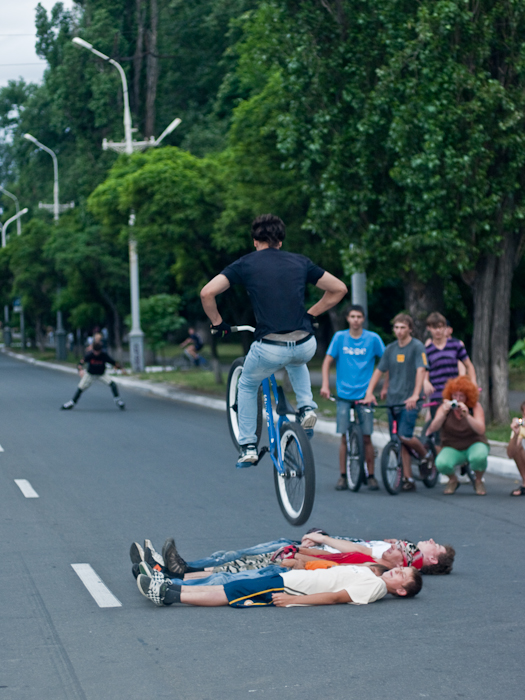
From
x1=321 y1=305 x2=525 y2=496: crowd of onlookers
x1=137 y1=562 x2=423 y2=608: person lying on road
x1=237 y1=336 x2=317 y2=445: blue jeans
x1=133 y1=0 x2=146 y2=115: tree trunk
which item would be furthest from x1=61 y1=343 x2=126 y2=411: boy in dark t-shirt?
x1=133 y1=0 x2=146 y2=115: tree trunk

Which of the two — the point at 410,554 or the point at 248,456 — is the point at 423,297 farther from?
the point at 410,554

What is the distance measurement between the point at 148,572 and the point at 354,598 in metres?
1.35

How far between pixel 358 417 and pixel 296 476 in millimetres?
4251

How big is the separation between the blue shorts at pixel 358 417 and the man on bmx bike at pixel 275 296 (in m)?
4.29

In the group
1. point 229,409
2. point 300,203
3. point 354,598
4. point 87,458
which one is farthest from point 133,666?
point 300,203

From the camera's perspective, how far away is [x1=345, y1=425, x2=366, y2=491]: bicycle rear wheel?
11.3m

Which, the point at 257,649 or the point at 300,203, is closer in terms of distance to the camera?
the point at 257,649

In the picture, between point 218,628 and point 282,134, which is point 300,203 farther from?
point 218,628

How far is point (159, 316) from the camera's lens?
121 feet

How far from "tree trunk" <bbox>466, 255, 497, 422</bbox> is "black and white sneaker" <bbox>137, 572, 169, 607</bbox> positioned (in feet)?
36.9

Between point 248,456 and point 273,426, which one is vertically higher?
point 273,426

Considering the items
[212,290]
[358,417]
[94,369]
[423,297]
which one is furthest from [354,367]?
[94,369]

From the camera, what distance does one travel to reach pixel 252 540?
8.71m

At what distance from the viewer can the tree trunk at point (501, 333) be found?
17062 mm
